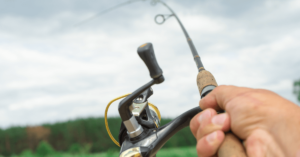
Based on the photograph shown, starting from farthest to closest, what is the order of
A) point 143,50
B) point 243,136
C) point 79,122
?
point 79,122, point 143,50, point 243,136

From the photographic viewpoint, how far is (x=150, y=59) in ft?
2.97

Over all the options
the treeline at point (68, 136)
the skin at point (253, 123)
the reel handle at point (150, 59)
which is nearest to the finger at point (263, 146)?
the skin at point (253, 123)

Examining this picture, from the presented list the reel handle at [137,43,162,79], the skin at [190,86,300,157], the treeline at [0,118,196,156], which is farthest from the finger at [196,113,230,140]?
the treeline at [0,118,196,156]

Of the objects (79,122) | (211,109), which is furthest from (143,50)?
(79,122)

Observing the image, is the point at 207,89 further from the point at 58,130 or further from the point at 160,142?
the point at 58,130

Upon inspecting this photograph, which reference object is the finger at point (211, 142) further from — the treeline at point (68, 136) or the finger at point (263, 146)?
the treeline at point (68, 136)

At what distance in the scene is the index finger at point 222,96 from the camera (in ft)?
2.63

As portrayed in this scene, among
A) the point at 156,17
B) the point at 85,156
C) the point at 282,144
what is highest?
the point at 156,17

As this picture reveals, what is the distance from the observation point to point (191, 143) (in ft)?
24.1

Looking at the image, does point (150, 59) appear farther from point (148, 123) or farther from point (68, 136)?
point (68, 136)

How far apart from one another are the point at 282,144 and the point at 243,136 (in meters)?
0.13

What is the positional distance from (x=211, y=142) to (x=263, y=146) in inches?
5.8

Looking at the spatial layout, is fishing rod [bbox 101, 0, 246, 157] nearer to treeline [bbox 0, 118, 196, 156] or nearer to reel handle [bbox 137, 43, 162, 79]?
reel handle [bbox 137, 43, 162, 79]

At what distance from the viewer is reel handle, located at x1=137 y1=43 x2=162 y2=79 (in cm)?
90
